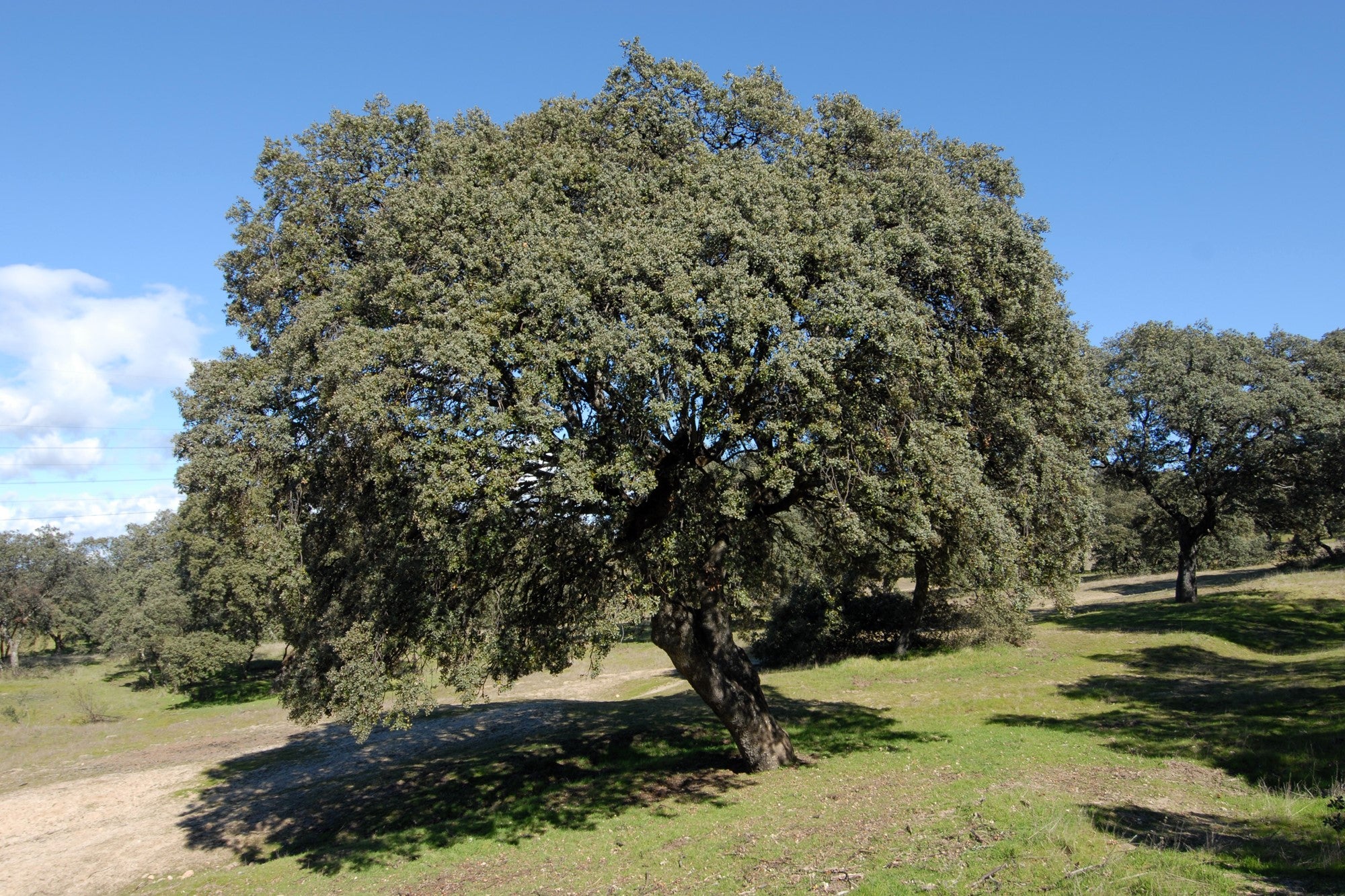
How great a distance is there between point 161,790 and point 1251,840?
28.2 meters

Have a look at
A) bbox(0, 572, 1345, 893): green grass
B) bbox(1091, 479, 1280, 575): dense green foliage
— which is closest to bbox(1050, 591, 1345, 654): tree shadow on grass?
bbox(0, 572, 1345, 893): green grass

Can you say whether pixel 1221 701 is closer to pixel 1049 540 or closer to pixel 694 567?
pixel 1049 540

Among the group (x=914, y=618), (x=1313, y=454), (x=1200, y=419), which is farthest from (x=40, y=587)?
(x=1313, y=454)

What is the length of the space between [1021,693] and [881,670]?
21.7 feet

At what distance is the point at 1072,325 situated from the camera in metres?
16.5

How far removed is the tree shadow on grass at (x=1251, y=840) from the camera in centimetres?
838

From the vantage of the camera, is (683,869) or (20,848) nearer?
(683,869)

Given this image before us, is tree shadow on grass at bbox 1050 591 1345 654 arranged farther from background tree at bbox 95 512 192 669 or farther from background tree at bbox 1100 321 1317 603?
background tree at bbox 95 512 192 669

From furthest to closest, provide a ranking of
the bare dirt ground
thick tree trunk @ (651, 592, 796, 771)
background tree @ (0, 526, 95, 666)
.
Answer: background tree @ (0, 526, 95, 666) < the bare dirt ground < thick tree trunk @ (651, 592, 796, 771)

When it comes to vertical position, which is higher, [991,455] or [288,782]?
[991,455]

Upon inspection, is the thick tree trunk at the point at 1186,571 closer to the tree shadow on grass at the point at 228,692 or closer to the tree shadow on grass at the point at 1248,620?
the tree shadow on grass at the point at 1248,620

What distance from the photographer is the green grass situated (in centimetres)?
998

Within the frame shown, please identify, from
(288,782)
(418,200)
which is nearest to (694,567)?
(418,200)

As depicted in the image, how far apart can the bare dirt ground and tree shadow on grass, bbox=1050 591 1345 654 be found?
793 inches
